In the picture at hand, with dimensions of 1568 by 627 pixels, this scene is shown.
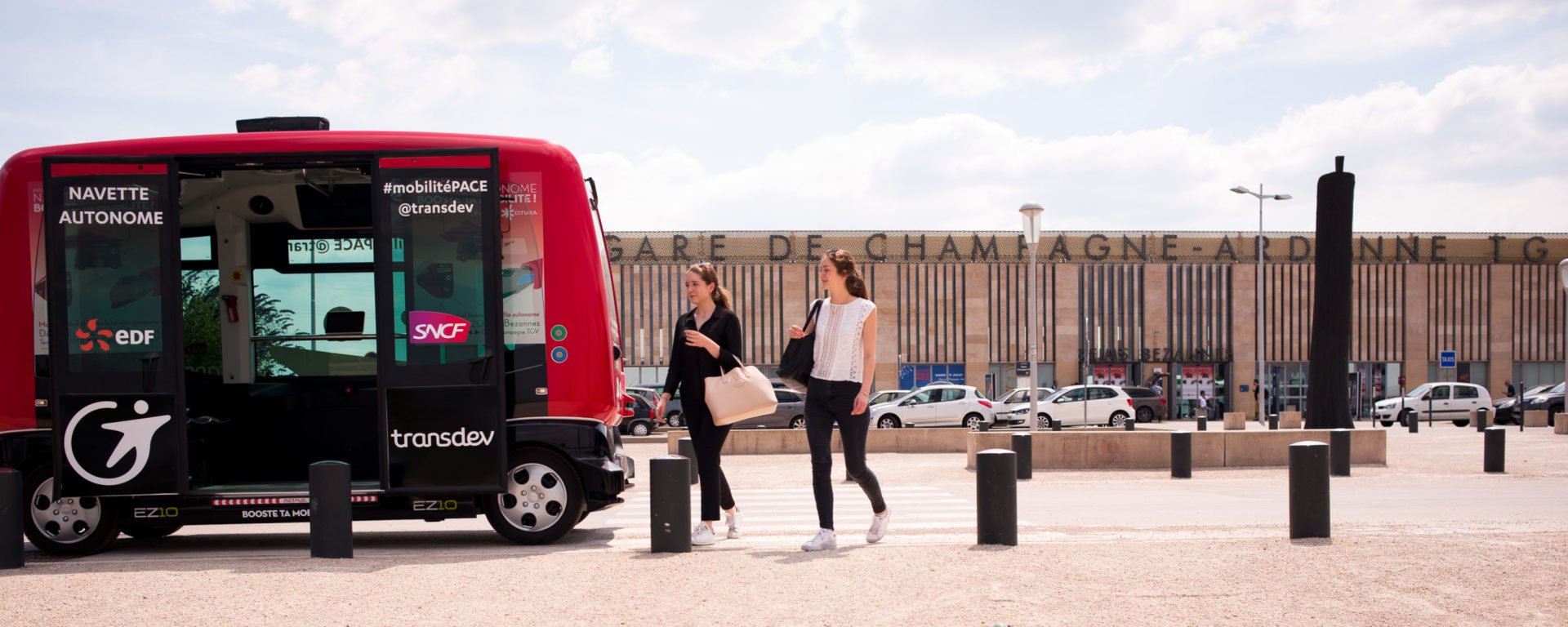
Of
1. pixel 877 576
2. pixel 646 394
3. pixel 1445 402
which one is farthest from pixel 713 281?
pixel 1445 402

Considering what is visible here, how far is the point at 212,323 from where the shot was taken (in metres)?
10.6

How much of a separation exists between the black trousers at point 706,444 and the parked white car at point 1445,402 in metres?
36.5

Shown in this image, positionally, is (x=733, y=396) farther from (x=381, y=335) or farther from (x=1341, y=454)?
(x=1341, y=454)

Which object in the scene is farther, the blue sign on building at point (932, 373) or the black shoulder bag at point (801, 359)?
the blue sign on building at point (932, 373)

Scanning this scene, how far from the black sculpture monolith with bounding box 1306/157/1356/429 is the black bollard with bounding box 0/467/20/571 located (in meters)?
20.5

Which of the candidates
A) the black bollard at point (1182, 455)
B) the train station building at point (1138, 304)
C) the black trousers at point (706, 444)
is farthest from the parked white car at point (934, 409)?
the black trousers at point (706, 444)

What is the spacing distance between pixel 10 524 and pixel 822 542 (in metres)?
5.17

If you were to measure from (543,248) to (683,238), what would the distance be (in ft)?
155

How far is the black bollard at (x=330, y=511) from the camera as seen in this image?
8070mm

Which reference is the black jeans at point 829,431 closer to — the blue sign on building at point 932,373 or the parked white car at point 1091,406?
the parked white car at point 1091,406

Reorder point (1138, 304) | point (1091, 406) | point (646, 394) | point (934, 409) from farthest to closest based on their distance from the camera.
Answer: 1. point (1138, 304)
2. point (1091, 406)
3. point (646, 394)
4. point (934, 409)

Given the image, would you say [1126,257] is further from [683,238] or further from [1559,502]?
[1559,502]

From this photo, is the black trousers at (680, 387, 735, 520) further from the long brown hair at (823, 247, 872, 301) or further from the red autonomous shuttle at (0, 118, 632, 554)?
the long brown hair at (823, 247, 872, 301)

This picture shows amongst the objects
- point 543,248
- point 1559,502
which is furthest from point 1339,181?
point 543,248
